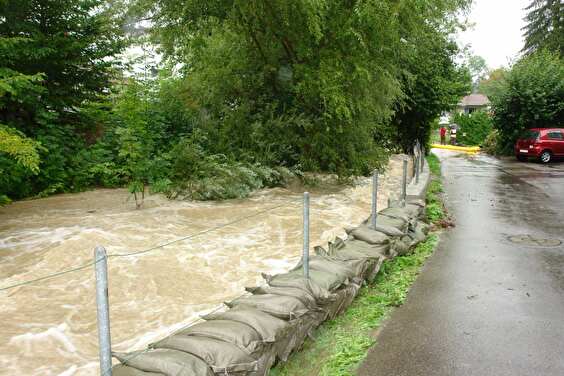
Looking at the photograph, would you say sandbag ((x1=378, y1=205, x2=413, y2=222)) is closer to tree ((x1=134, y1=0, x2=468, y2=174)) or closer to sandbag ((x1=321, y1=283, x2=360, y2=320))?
sandbag ((x1=321, y1=283, x2=360, y2=320))

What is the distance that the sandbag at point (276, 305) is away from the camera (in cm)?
365

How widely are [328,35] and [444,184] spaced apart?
6.87 metres

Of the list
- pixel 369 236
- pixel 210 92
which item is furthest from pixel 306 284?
pixel 210 92

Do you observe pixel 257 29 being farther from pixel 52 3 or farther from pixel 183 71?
pixel 52 3

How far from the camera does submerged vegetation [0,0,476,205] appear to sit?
33.3 feet

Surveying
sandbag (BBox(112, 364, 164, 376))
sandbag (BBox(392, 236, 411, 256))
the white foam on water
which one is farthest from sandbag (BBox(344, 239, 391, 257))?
sandbag (BBox(112, 364, 164, 376))

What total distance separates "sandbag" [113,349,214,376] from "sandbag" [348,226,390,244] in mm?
3517

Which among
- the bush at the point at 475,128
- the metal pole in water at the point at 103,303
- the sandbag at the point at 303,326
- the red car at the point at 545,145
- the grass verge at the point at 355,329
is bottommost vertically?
the grass verge at the point at 355,329

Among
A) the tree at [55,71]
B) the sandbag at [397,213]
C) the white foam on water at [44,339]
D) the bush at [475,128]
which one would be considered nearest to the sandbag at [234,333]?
the white foam on water at [44,339]

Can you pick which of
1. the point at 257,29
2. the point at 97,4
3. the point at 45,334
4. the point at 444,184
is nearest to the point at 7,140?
the point at 45,334

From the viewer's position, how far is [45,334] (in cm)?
466

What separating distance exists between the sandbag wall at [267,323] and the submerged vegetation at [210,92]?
18.0ft

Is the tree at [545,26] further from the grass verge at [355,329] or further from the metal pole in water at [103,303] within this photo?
the metal pole in water at [103,303]

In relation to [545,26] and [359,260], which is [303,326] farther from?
[545,26]
